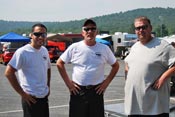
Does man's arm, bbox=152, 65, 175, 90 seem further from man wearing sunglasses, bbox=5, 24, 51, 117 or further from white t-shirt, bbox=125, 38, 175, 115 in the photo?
man wearing sunglasses, bbox=5, 24, 51, 117

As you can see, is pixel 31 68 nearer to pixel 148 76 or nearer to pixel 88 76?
pixel 88 76

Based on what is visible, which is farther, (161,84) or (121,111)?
(121,111)

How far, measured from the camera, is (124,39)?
5181 cm

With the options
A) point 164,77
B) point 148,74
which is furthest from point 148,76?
point 164,77

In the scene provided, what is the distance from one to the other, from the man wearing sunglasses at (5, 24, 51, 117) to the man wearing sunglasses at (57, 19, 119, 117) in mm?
368

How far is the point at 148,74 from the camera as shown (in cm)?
422

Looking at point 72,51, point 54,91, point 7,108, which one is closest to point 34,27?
point 72,51

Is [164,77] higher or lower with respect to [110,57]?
lower

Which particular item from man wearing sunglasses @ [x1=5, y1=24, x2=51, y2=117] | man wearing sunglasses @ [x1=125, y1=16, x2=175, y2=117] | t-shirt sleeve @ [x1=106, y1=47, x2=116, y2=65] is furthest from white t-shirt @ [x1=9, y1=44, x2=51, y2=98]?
man wearing sunglasses @ [x1=125, y1=16, x2=175, y2=117]

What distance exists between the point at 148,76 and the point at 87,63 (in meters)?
0.87

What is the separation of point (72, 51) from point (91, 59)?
260 millimetres

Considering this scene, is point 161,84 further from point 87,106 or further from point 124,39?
point 124,39

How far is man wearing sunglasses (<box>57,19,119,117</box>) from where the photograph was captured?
4789 mm

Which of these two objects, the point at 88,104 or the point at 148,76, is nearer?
the point at 148,76
